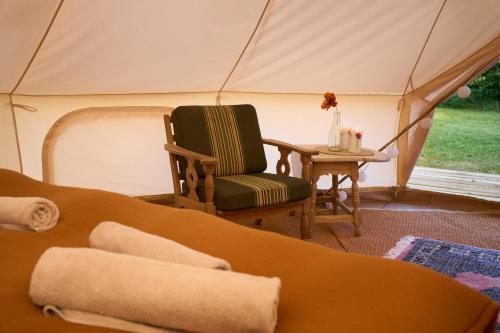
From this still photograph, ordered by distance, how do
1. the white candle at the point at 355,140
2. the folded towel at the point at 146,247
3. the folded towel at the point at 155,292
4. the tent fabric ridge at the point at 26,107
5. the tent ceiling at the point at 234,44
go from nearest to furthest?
the folded towel at the point at 155,292 < the folded towel at the point at 146,247 < the tent ceiling at the point at 234,44 < the tent fabric ridge at the point at 26,107 < the white candle at the point at 355,140

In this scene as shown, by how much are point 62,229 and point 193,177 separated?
1.32 meters

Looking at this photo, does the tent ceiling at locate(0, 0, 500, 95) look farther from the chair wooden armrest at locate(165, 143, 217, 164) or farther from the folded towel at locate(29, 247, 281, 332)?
the folded towel at locate(29, 247, 281, 332)

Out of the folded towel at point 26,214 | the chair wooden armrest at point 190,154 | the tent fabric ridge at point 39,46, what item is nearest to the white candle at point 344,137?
the chair wooden armrest at point 190,154

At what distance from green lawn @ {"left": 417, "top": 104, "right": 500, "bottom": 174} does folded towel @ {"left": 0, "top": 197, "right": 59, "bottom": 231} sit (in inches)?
222

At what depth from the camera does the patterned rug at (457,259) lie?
8.54 feet

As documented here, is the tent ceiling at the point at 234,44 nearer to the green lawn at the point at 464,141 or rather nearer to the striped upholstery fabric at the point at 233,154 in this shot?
A: the striped upholstery fabric at the point at 233,154

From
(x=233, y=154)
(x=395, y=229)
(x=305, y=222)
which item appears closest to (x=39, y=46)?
(x=233, y=154)

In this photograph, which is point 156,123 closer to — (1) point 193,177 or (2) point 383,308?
(1) point 193,177

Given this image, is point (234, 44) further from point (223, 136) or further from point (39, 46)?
point (39, 46)

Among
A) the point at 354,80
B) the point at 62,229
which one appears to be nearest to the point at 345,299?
the point at 62,229

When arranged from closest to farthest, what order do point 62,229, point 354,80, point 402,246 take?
point 62,229
point 402,246
point 354,80

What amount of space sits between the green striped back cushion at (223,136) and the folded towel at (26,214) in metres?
1.47

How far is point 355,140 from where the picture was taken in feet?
11.2

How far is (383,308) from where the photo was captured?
1092mm
